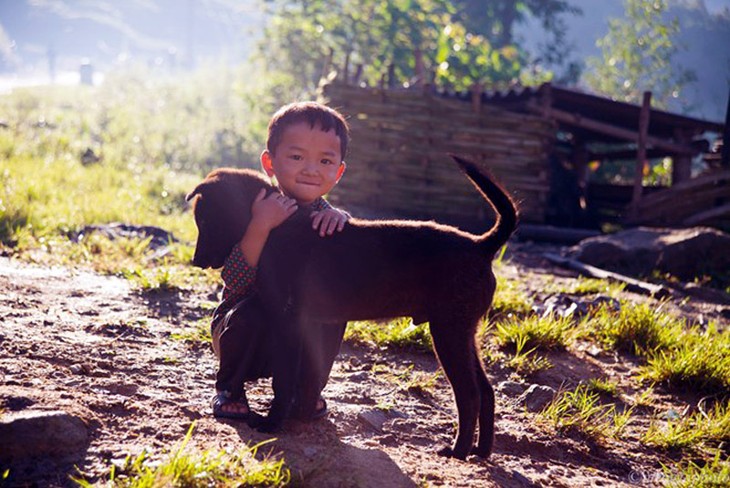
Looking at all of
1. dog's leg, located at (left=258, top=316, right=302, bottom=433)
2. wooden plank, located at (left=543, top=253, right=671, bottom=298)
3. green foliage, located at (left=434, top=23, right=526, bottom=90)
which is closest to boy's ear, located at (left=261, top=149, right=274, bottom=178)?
dog's leg, located at (left=258, top=316, right=302, bottom=433)

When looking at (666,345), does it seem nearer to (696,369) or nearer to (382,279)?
Answer: (696,369)

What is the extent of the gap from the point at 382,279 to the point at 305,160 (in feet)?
2.29

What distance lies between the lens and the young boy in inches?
125

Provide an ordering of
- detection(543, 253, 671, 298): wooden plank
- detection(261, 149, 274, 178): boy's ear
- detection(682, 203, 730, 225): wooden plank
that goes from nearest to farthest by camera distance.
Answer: detection(261, 149, 274, 178): boy's ear, detection(543, 253, 671, 298): wooden plank, detection(682, 203, 730, 225): wooden plank

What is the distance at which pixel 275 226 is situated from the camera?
3164 millimetres

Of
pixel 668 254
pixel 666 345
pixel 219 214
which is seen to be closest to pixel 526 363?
pixel 666 345

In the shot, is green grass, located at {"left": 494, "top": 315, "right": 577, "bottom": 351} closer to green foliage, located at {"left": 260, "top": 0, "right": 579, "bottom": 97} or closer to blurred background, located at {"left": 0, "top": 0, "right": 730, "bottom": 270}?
blurred background, located at {"left": 0, "top": 0, "right": 730, "bottom": 270}

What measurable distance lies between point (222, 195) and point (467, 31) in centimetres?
2466

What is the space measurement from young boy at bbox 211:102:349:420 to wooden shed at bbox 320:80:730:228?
901 centimetres

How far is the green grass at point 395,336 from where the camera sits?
15.4 ft

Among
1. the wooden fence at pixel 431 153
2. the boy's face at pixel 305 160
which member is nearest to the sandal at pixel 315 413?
the boy's face at pixel 305 160

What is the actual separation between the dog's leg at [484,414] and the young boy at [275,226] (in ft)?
2.31

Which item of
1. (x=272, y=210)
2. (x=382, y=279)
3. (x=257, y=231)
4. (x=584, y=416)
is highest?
(x=272, y=210)

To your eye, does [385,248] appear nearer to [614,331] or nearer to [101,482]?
[101,482]
